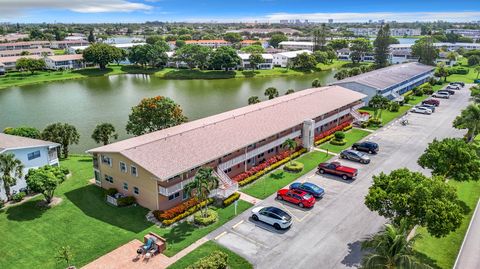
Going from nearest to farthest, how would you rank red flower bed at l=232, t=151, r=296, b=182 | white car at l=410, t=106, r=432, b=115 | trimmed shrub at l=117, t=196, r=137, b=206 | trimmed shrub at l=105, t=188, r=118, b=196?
trimmed shrub at l=117, t=196, r=137, b=206 → trimmed shrub at l=105, t=188, r=118, b=196 → red flower bed at l=232, t=151, r=296, b=182 → white car at l=410, t=106, r=432, b=115

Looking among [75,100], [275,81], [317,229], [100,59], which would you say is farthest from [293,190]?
[100,59]

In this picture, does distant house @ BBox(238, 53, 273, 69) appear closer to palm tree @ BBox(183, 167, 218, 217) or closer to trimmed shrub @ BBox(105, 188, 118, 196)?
trimmed shrub @ BBox(105, 188, 118, 196)

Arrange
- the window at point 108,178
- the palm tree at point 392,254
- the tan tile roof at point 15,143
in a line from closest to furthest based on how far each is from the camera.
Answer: the palm tree at point 392,254
the tan tile roof at point 15,143
the window at point 108,178

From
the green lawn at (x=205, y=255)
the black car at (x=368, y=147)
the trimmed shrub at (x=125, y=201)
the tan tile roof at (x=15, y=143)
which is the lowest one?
the green lawn at (x=205, y=255)

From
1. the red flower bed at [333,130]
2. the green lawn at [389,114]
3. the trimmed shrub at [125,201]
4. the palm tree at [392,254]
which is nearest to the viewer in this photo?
the palm tree at [392,254]

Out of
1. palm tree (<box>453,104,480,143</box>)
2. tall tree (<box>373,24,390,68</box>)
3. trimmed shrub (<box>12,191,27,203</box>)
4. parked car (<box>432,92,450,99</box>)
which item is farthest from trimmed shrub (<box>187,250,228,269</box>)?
tall tree (<box>373,24,390,68</box>)

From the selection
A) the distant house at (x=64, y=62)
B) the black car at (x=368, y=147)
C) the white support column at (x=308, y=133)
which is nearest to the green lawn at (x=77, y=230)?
the white support column at (x=308, y=133)

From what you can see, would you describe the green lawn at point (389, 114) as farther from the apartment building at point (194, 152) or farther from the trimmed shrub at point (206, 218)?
the trimmed shrub at point (206, 218)
